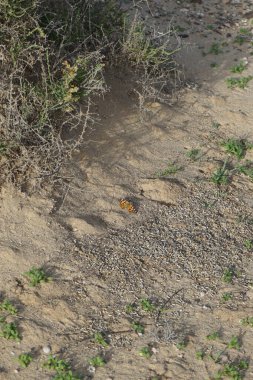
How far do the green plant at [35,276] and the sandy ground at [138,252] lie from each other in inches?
1.4

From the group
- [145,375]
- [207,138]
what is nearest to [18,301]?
[145,375]

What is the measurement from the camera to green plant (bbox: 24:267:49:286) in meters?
4.45

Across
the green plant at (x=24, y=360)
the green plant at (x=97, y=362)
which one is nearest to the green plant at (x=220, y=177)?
the green plant at (x=97, y=362)

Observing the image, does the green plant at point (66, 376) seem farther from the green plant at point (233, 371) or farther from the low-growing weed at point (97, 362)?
the green plant at point (233, 371)

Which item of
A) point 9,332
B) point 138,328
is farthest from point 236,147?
point 9,332

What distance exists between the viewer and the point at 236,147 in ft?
19.9

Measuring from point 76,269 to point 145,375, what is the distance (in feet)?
3.11

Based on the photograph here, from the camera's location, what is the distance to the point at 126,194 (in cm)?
534

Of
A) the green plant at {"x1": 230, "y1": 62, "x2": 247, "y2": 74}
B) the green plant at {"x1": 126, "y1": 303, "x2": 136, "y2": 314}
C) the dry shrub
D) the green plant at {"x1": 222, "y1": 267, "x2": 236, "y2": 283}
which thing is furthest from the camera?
the green plant at {"x1": 230, "y1": 62, "x2": 247, "y2": 74}

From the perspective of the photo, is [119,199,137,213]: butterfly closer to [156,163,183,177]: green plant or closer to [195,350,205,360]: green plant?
[156,163,183,177]: green plant

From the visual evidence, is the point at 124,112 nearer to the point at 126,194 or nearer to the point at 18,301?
the point at 126,194

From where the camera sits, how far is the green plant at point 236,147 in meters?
6.06

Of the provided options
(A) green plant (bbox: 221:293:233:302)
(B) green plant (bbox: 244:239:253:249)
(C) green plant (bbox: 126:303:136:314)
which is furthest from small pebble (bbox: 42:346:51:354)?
(B) green plant (bbox: 244:239:253:249)

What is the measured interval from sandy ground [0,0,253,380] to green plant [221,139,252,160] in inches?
2.3
